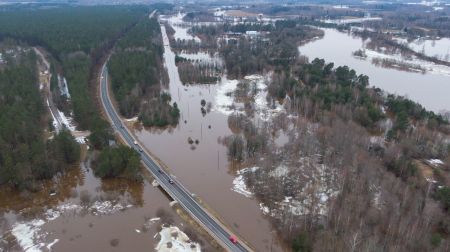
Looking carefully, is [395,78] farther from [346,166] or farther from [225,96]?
[346,166]

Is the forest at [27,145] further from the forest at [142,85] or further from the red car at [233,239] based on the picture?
the red car at [233,239]

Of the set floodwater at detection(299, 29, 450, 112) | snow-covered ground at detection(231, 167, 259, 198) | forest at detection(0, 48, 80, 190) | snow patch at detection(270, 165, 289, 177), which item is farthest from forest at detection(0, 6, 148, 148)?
floodwater at detection(299, 29, 450, 112)

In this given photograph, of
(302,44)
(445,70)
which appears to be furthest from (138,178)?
(302,44)

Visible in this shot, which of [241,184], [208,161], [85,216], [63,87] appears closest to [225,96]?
[208,161]

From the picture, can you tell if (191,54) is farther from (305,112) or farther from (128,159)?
(128,159)

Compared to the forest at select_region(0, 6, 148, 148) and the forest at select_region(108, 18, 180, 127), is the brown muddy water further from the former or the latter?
the forest at select_region(108, 18, 180, 127)

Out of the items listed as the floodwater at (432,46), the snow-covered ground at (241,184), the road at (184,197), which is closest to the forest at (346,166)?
the snow-covered ground at (241,184)
